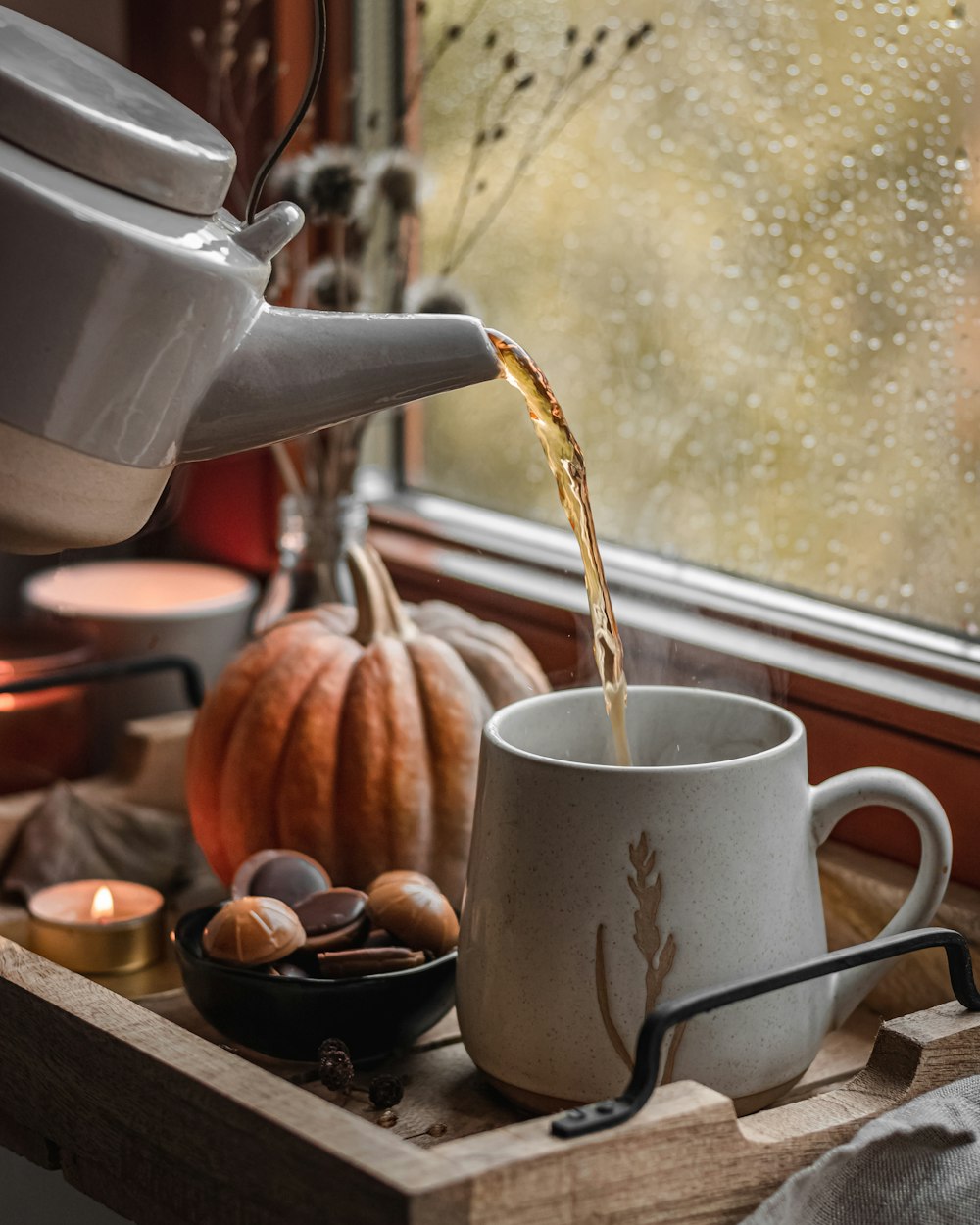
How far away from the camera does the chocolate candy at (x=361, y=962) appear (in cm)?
69

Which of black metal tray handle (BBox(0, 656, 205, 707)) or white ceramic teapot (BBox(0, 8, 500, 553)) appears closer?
white ceramic teapot (BBox(0, 8, 500, 553))

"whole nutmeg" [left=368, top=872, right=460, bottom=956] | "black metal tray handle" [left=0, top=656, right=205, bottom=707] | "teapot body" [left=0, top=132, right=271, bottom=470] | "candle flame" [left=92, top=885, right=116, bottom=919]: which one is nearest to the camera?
"teapot body" [left=0, top=132, right=271, bottom=470]

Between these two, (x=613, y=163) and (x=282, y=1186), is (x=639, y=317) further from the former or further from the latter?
(x=282, y=1186)

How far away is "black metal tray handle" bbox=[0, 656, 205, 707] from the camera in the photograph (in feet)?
3.19

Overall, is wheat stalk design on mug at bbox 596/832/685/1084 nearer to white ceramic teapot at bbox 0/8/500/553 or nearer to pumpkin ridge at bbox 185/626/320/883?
white ceramic teapot at bbox 0/8/500/553

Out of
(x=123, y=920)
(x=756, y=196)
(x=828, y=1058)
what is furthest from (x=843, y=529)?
(x=123, y=920)

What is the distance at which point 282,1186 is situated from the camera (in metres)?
→ 0.53

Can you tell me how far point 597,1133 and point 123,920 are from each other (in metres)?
0.37

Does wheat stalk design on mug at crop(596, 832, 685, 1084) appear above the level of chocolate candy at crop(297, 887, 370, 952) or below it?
above

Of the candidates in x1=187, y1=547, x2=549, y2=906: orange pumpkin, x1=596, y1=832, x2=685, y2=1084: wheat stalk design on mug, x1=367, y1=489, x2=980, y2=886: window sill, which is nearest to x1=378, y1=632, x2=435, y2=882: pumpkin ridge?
x1=187, y1=547, x2=549, y2=906: orange pumpkin

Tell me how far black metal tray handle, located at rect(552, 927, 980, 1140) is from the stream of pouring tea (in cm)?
14

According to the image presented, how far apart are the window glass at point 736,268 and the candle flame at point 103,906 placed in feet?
1.48

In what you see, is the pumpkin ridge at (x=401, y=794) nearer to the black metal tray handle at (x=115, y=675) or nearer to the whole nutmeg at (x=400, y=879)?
the whole nutmeg at (x=400, y=879)

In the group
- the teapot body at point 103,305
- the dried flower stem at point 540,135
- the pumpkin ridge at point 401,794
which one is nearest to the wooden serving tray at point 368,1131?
the pumpkin ridge at point 401,794
